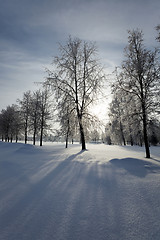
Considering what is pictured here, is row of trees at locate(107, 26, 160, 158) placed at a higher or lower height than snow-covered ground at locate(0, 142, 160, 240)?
higher

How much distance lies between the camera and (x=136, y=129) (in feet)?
34.2

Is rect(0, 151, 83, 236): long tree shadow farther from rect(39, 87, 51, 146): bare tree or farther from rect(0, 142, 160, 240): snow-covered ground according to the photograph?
rect(39, 87, 51, 146): bare tree

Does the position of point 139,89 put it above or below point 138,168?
above

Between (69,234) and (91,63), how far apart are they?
1335 centimetres

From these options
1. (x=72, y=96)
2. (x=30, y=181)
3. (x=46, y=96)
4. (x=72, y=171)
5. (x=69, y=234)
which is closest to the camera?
(x=69, y=234)

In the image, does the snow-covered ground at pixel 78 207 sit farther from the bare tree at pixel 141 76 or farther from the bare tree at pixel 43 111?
the bare tree at pixel 43 111

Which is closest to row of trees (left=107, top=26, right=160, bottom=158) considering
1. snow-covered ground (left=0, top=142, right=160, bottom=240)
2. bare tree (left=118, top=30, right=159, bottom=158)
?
bare tree (left=118, top=30, right=159, bottom=158)

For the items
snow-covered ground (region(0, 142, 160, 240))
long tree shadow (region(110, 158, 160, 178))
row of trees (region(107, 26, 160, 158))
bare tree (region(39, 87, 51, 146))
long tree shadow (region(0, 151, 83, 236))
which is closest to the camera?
snow-covered ground (region(0, 142, 160, 240))

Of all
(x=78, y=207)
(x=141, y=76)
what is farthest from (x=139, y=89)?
(x=78, y=207)

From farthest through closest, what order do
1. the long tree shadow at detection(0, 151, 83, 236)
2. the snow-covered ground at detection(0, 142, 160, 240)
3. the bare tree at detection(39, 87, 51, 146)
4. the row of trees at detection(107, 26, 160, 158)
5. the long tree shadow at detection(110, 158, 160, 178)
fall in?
the bare tree at detection(39, 87, 51, 146) → the row of trees at detection(107, 26, 160, 158) → the long tree shadow at detection(110, 158, 160, 178) → the long tree shadow at detection(0, 151, 83, 236) → the snow-covered ground at detection(0, 142, 160, 240)

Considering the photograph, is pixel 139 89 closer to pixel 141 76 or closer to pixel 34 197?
pixel 141 76

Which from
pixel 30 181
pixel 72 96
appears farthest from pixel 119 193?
pixel 72 96

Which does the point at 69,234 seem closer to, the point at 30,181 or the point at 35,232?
the point at 35,232

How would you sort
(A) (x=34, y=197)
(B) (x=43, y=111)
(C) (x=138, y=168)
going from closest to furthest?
(A) (x=34, y=197) → (C) (x=138, y=168) → (B) (x=43, y=111)
